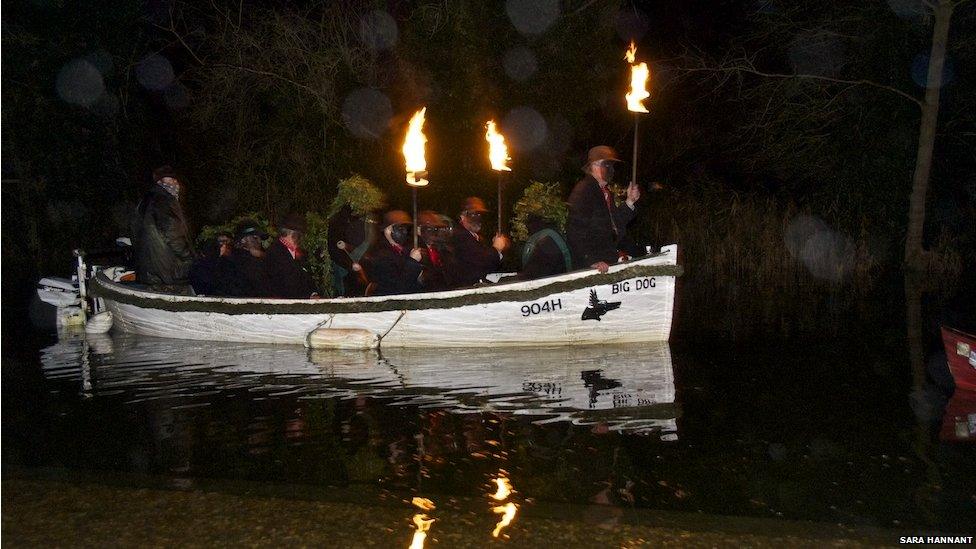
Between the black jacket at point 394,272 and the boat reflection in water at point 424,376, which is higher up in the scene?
the black jacket at point 394,272

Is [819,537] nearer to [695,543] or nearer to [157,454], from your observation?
[695,543]

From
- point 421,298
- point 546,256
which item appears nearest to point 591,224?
point 546,256

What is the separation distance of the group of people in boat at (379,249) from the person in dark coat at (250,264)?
0.01 metres

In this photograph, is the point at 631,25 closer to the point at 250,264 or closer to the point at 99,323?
the point at 250,264

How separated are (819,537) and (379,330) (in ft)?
24.9

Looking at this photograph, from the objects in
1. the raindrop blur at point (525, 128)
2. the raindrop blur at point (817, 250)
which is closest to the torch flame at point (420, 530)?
the raindrop blur at point (817, 250)

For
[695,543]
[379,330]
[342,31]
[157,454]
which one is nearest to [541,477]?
[695,543]

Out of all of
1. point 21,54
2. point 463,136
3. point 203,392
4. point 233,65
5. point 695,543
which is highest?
point 21,54

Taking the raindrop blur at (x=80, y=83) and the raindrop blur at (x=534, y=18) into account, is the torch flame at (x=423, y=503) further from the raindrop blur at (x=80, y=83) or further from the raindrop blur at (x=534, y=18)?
the raindrop blur at (x=80, y=83)

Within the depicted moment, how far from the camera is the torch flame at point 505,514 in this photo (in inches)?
188

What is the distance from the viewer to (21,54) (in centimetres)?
2648

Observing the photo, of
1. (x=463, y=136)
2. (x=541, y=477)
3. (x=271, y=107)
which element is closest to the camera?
(x=541, y=477)

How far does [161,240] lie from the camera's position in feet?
42.9

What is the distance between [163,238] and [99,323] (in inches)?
78.6
